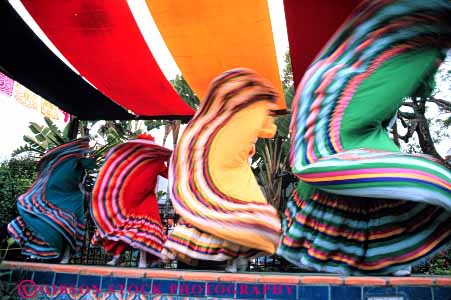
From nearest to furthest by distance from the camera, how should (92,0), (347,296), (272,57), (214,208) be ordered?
(347,296)
(214,208)
(92,0)
(272,57)

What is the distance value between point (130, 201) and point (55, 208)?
75cm

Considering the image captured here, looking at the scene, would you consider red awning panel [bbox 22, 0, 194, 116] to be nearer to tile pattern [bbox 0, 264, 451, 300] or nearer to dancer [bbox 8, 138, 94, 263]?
dancer [bbox 8, 138, 94, 263]

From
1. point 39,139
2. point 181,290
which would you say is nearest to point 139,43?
point 181,290

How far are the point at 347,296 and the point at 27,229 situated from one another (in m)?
3.05

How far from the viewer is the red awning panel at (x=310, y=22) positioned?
3429 mm

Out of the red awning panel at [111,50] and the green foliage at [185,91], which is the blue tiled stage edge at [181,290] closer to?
the red awning panel at [111,50]

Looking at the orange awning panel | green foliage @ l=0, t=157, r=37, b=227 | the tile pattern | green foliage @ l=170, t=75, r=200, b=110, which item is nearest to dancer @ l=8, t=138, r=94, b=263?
the tile pattern

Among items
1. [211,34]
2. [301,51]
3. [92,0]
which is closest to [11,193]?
[92,0]

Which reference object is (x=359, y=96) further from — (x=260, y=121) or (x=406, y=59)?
(x=260, y=121)

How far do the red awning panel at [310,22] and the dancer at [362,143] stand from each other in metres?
0.66

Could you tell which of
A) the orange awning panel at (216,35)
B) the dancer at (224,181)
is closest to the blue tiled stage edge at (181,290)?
the dancer at (224,181)

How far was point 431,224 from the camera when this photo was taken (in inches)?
97.3

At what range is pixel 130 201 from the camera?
407 cm

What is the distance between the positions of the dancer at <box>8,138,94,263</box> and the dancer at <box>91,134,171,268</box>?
37 cm
